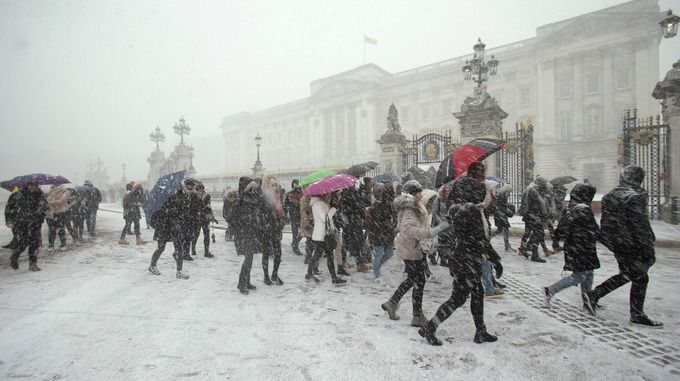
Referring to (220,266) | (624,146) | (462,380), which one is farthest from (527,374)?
(624,146)

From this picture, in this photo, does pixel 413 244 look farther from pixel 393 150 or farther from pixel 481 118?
pixel 393 150

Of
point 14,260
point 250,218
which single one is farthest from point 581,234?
point 14,260

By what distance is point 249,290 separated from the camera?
210 inches

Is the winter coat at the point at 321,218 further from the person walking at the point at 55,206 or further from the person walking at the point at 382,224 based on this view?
the person walking at the point at 55,206

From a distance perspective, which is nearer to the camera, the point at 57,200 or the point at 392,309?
the point at 392,309

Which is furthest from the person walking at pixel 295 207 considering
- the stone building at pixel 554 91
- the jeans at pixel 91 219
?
the stone building at pixel 554 91

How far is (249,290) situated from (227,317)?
111cm

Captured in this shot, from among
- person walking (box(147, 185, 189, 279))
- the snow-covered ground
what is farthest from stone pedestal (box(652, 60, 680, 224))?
person walking (box(147, 185, 189, 279))

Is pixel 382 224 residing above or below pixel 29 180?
below

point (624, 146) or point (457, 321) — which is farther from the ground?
point (624, 146)

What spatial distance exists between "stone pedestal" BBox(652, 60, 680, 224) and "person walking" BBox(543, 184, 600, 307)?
10.3 m

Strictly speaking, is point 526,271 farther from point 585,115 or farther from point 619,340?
point 585,115

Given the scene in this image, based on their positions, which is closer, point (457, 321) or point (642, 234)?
point (642, 234)

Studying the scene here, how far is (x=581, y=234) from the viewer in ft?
13.4
